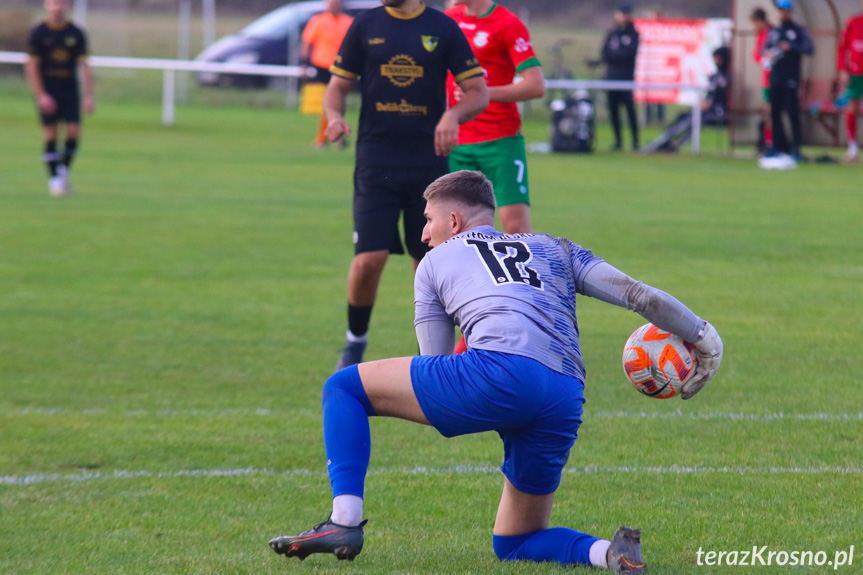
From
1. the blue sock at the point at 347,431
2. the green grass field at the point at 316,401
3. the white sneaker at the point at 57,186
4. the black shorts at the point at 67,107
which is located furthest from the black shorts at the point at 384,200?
the black shorts at the point at 67,107

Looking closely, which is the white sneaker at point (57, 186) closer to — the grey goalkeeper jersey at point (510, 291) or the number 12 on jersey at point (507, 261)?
the grey goalkeeper jersey at point (510, 291)

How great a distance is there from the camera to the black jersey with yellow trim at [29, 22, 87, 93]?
1605 cm

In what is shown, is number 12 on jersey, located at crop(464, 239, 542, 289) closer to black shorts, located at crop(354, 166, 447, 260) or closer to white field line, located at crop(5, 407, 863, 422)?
white field line, located at crop(5, 407, 863, 422)

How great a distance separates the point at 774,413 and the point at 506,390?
2818 mm

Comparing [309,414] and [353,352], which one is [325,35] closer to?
[353,352]

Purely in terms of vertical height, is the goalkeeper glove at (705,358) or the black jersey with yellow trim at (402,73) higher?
the black jersey with yellow trim at (402,73)

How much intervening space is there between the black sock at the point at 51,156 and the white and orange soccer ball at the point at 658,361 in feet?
42.2

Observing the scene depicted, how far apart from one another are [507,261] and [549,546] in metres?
0.94

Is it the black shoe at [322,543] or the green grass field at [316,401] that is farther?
the green grass field at [316,401]

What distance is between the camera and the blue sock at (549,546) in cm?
396

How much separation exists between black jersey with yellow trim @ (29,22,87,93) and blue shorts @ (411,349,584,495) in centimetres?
1351

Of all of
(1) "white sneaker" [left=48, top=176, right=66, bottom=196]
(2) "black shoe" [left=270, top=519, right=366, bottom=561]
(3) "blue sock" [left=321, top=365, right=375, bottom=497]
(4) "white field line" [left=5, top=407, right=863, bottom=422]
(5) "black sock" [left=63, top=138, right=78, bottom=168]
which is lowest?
(1) "white sneaker" [left=48, top=176, right=66, bottom=196]

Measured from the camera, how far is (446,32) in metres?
6.78
